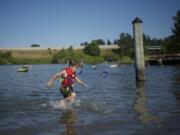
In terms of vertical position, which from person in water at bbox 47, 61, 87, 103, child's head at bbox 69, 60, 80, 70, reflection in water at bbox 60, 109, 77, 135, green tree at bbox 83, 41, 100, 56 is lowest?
reflection in water at bbox 60, 109, 77, 135

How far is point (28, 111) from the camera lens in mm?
14516

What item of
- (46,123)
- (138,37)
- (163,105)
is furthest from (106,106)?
(138,37)

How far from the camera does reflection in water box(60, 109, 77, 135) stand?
1008 cm

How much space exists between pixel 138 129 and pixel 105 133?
3.39 feet

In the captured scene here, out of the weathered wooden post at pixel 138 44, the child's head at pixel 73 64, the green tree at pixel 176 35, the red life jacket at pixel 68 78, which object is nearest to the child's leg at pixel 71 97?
the red life jacket at pixel 68 78

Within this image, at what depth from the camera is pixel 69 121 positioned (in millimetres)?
11727

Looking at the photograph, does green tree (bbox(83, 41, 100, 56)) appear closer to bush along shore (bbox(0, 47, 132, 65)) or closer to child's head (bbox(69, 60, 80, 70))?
bush along shore (bbox(0, 47, 132, 65))

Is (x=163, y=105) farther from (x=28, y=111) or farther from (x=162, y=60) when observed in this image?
(x=162, y=60)

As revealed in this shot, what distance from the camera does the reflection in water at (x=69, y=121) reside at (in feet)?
33.1

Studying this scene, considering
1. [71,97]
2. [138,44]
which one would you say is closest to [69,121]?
[71,97]

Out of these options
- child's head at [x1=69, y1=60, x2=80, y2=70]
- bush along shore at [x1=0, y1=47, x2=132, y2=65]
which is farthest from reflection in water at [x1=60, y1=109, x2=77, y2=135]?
bush along shore at [x1=0, y1=47, x2=132, y2=65]

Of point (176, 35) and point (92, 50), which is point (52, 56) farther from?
point (176, 35)

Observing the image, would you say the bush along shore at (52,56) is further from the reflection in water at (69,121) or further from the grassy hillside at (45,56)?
the reflection in water at (69,121)

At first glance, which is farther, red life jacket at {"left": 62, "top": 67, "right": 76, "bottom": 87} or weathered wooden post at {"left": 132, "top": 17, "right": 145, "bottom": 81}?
weathered wooden post at {"left": 132, "top": 17, "right": 145, "bottom": 81}
